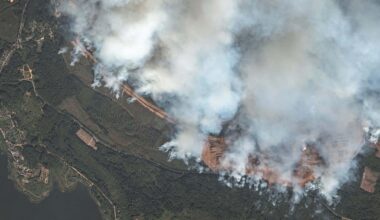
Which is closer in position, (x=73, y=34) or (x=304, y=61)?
(x=304, y=61)

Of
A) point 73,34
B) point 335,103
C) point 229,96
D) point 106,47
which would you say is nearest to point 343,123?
point 335,103

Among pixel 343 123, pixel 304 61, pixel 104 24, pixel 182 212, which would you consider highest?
pixel 104 24

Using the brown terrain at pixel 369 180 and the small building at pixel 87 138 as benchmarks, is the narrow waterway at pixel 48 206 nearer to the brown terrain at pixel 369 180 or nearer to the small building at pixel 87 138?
the small building at pixel 87 138

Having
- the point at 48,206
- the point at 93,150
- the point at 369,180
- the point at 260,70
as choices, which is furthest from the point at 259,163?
the point at 48,206

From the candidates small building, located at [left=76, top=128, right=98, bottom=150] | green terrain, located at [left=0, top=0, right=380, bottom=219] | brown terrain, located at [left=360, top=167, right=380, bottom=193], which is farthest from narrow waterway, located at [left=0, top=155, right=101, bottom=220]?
brown terrain, located at [left=360, top=167, right=380, bottom=193]

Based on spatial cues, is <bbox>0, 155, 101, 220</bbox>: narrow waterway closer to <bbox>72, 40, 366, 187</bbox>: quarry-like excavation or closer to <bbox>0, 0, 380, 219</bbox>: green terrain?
<bbox>0, 0, 380, 219</bbox>: green terrain

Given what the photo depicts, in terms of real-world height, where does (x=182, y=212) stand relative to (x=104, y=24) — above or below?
below

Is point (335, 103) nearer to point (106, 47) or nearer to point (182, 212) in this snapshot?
point (182, 212)
